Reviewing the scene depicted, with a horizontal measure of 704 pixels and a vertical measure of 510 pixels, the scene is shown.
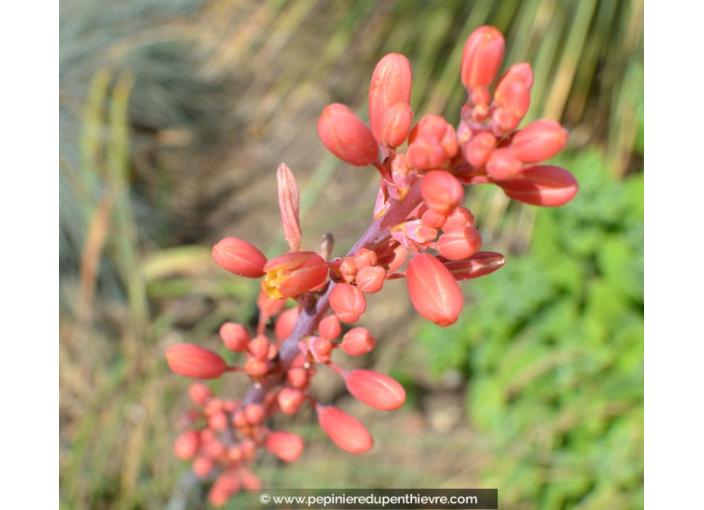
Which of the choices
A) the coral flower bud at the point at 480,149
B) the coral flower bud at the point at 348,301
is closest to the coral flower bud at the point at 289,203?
the coral flower bud at the point at 348,301

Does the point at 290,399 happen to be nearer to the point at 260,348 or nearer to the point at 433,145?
the point at 260,348

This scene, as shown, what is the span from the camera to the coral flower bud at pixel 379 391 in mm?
1330

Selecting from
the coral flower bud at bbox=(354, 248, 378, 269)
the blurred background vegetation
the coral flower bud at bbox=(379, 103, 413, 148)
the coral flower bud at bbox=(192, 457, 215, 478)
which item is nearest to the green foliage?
the blurred background vegetation

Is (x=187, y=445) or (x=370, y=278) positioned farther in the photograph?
(x=187, y=445)

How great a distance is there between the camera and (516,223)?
4172mm

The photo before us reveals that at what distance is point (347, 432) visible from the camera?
145 centimetres

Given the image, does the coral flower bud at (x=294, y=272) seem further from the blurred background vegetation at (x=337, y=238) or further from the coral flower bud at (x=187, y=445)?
the blurred background vegetation at (x=337, y=238)

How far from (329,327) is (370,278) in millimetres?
262

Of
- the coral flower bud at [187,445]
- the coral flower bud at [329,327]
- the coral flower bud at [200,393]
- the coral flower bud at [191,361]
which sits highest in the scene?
the coral flower bud at [329,327]

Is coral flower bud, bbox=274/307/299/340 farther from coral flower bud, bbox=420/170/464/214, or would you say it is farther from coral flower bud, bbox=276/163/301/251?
coral flower bud, bbox=420/170/464/214

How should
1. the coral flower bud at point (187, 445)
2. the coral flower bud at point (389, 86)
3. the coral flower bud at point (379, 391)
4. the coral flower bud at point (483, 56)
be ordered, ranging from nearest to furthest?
the coral flower bud at point (483, 56) < the coral flower bud at point (389, 86) < the coral flower bud at point (379, 391) < the coral flower bud at point (187, 445)

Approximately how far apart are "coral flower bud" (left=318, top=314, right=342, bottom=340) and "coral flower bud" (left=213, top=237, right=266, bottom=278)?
24 cm

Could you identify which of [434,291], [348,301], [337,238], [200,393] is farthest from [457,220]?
[337,238]

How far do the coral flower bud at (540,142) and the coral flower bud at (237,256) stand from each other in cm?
63
